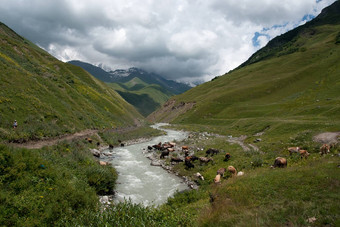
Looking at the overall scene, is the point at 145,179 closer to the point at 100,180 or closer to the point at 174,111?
the point at 100,180

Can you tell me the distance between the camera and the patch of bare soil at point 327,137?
20031 millimetres

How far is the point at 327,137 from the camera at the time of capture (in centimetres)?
2125

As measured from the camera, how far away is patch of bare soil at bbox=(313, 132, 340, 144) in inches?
789

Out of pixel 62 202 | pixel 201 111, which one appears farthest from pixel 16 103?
pixel 201 111

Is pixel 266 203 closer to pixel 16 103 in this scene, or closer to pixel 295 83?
pixel 16 103

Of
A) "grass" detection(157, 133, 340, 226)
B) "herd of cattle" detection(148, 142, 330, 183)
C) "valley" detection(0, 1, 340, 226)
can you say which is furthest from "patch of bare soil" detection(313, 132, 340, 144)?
"grass" detection(157, 133, 340, 226)

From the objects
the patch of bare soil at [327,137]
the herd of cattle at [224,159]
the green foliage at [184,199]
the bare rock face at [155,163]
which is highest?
the patch of bare soil at [327,137]

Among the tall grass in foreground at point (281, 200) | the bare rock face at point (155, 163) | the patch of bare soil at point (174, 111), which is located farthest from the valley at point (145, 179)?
the patch of bare soil at point (174, 111)

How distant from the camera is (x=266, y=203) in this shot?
9617mm

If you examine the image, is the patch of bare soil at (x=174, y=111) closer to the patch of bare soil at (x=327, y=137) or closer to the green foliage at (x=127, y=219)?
the patch of bare soil at (x=327, y=137)

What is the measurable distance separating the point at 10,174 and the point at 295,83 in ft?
382

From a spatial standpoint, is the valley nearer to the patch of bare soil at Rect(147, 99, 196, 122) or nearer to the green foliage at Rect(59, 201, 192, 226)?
the green foliage at Rect(59, 201, 192, 226)

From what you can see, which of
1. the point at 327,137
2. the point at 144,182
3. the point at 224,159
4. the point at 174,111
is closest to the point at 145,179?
the point at 144,182

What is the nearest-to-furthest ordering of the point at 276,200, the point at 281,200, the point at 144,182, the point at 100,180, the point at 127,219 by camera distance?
1. the point at 127,219
2. the point at 281,200
3. the point at 276,200
4. the point at 100,180
5. the point at 144,182
